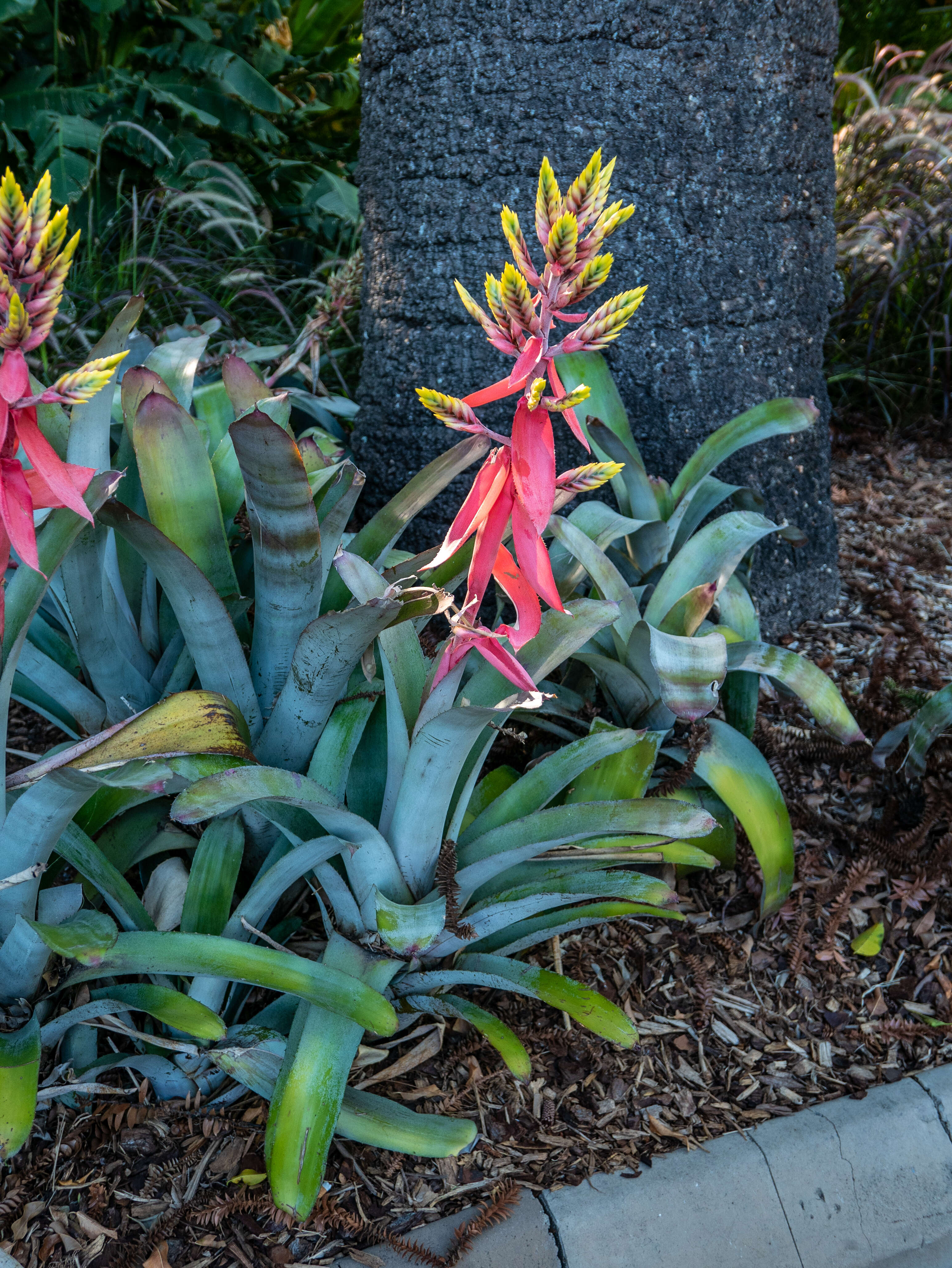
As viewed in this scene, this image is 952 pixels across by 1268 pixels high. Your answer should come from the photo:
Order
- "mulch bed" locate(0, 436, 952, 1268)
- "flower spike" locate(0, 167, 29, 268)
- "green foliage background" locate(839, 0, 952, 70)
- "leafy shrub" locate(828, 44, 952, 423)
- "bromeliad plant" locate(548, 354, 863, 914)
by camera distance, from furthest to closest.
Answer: "green foliage background" locate(839, 0, 952, 70) → "leafy shrub" locate(828, 44, 952, 423) → "bromeliad plant" locate(548, 354, 863, 914) → "mulch bed" locate(0, 436, 952, 1268) → "flower spike" locate(0, 167, 29, 268)

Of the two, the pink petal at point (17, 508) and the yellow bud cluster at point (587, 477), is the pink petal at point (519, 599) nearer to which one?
the yellow bud cluster at point (587, 477)

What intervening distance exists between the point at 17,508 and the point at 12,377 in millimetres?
108

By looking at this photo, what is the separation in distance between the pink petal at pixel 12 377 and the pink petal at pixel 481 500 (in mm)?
362

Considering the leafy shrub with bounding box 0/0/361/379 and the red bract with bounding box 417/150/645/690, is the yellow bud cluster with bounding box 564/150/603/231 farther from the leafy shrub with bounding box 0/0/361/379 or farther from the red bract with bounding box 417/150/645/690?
the leafy shrub with bounding box 0/0/361/379

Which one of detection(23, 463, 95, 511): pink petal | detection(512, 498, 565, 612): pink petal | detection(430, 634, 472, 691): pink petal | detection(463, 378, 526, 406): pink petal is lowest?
detection(430, 634, 472, 691): pink petal

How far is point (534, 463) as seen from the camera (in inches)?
31.0

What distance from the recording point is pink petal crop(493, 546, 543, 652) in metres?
0.86

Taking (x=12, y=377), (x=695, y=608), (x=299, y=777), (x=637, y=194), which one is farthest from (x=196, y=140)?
(x=12, y=377)

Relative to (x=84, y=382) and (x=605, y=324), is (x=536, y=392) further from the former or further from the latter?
(x=84, y=382)

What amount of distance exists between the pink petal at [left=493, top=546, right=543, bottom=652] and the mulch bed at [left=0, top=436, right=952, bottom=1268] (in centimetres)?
75

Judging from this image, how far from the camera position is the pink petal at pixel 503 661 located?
91 centimetres

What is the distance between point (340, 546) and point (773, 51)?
1.54 m

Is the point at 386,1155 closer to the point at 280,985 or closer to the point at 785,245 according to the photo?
the point at 280,985

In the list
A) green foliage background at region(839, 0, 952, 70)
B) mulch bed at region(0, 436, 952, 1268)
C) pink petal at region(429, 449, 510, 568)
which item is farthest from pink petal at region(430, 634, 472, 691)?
green foliage background at region(839, 0, 952, 70)
